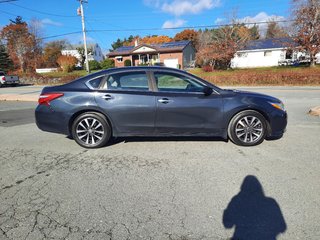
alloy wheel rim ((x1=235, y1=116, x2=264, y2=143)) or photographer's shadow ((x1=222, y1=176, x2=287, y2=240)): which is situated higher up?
alloy wheel rim ((x1=235, y1=116, x2=264, y2=143))

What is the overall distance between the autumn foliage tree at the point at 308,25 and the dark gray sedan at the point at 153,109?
2695 centimetres

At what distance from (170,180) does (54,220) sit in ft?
5.02

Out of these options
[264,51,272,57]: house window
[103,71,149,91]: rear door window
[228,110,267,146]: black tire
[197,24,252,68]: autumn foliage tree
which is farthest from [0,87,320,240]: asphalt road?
[264,51,272,57]: house window

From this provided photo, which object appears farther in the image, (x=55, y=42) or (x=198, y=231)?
(x=55, y=42)

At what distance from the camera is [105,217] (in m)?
2.47

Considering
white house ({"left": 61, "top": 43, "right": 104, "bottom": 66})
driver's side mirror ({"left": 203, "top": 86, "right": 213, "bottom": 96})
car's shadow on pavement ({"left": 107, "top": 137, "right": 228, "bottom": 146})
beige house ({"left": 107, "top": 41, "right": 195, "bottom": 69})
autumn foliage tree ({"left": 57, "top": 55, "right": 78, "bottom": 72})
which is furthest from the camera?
white house ({"left": 61, "top": 43, "right": 104, "bottom": 66})

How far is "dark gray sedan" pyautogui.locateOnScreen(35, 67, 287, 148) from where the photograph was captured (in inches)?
169

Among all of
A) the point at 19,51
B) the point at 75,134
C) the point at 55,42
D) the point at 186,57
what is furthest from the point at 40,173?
the point at 55,42

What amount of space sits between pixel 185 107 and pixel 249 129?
1.35 meters

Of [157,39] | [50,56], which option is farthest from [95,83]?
[157,39]

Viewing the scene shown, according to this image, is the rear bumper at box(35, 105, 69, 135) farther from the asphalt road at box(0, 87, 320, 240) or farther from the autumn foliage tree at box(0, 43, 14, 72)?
the autumn foliage tree at box(0, 43, 14, 72)

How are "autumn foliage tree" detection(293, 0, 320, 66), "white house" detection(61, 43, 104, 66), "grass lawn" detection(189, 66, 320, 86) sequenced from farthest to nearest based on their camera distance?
"white house" detection(61, 43, 104, 66) → "autumn foliage tree" detection(293, 0, 320, 66) → "grass lawn" detection(189, 66, 320, 86)

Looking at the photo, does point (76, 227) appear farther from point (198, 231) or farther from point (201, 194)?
point (201, 194)

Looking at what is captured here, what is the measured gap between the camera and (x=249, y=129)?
443 centimetres
